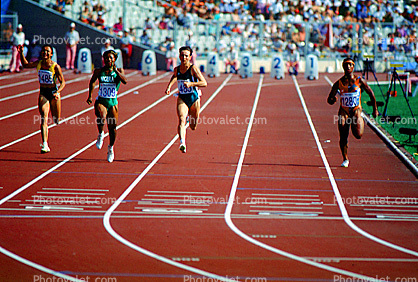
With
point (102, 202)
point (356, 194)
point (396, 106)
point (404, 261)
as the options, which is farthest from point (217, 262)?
point (396, 106)

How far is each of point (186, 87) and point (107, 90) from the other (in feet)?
4.39

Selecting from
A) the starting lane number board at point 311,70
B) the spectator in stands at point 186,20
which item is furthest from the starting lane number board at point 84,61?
the starting lane number board at point 311,70

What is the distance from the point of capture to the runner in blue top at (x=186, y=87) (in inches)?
467

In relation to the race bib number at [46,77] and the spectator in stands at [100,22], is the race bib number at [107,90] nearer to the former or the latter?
the race bib number at [46,77]

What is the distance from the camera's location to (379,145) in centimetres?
1485

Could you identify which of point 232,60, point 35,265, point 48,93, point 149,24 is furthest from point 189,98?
point 149,24

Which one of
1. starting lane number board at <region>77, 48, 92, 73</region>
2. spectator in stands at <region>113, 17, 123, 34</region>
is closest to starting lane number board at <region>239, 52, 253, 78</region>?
starting lane number board at <region>77, 48, 92, 73</region>

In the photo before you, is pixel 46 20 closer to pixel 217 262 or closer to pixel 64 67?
pixel 64 67

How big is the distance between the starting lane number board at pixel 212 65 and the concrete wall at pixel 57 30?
3.74 m

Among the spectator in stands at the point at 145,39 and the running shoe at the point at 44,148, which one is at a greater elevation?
the running shoe at the point at 44,148

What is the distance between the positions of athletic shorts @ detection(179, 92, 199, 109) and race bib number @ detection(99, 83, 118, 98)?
117 centimetres

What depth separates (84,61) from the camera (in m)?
31.4

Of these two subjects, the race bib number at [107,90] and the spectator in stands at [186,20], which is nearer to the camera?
the race bib number at [107,90]

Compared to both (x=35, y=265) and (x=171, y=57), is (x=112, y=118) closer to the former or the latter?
(x=35, y=265)
